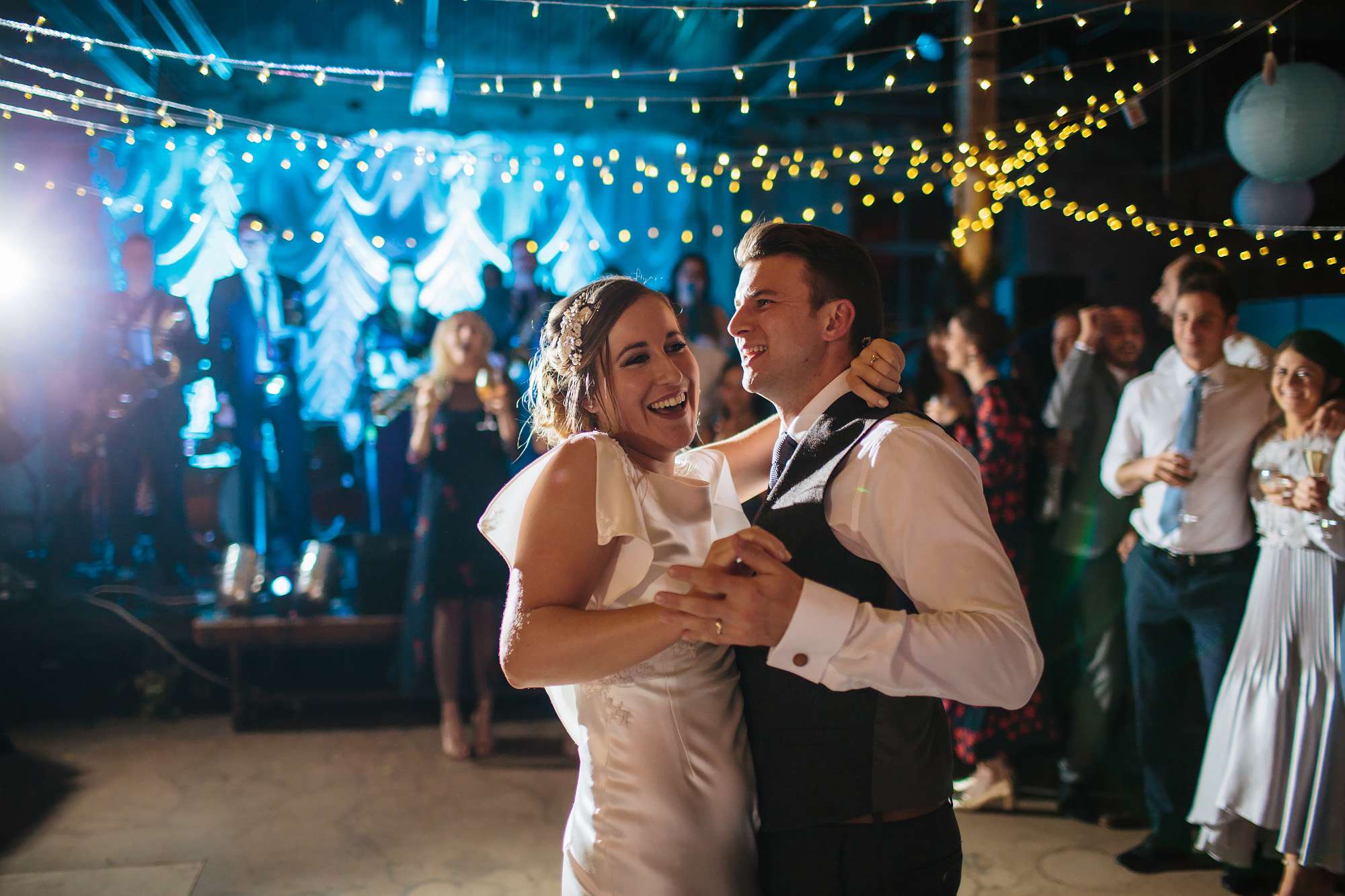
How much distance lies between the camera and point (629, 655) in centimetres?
135

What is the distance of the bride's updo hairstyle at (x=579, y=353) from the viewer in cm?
170

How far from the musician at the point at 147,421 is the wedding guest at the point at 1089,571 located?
13.1 ft

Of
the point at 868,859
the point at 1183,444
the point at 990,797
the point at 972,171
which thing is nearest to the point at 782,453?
the point at 868,859

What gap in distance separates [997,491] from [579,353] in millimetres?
2160

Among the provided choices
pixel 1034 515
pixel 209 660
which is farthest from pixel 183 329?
pixel 1034 515

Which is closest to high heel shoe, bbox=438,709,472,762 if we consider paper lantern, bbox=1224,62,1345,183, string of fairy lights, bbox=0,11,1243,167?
string of fairy lights, bbox=0,11,1243,167

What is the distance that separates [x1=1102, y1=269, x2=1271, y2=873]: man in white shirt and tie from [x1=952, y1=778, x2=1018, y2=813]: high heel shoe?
1.47 feet

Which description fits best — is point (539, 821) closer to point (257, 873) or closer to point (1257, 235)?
point (257, 873)

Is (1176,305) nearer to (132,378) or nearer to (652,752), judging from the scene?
(652,752)

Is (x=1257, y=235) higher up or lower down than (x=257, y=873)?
higher up

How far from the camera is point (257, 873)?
9.68ft

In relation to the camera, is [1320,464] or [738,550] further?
[1320,464]

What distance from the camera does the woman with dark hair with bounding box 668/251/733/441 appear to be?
4.22 m

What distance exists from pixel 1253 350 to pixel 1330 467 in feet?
3.15
